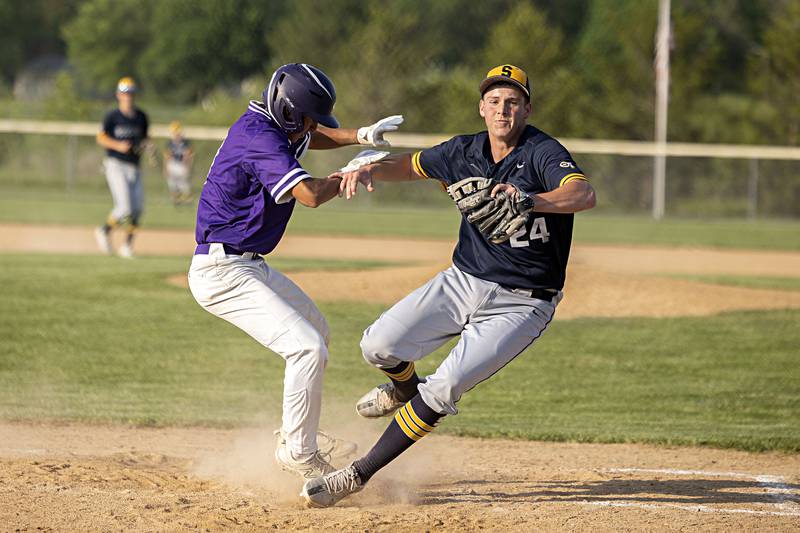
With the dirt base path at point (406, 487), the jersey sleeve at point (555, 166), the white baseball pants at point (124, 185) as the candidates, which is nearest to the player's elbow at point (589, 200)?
the jersey sleeve at point (555, 166)

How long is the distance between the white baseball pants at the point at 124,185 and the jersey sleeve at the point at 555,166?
33.6 feet

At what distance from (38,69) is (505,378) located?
64.4 m

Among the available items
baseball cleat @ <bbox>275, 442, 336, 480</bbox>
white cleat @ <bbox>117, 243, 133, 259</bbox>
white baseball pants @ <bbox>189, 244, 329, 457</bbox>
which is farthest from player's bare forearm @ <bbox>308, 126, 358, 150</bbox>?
white cleat @ <bbox>117, 243, 133, 259</bbox>

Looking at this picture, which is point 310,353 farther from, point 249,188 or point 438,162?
point 438,162

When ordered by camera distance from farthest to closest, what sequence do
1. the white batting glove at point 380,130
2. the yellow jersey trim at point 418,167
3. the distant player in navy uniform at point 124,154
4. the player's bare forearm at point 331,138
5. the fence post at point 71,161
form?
1. the fence post at point 71,161
2. the distant player in navy uniform at point 124,154
3. the player's bare forearm at point 331,138
4. the yellow jersey trim at point 418,167
5. the white batting glove at point 380,130

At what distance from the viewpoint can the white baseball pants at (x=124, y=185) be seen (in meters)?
14.9

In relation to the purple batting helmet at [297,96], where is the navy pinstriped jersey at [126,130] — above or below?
above

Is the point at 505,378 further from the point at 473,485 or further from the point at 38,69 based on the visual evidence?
the point at 38,69

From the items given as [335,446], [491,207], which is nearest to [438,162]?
[491,207]

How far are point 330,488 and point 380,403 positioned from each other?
86 centimetres

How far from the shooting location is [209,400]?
27.9ft

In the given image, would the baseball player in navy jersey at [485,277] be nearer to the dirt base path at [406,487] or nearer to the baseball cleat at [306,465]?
the baseball cleat at [306,465]

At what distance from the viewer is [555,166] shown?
17.9 ft

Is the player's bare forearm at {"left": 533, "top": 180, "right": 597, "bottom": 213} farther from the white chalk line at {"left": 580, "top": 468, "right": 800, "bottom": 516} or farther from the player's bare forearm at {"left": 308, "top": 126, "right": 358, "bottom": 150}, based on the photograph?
the white chalk line at {"left": 580, "top": 468, "right": 800, "bottom": 516}
